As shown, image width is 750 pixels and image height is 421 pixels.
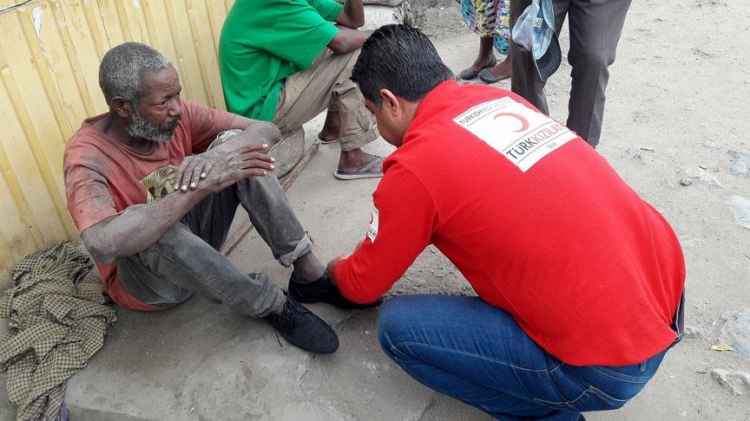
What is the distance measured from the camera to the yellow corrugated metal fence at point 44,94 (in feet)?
8.94

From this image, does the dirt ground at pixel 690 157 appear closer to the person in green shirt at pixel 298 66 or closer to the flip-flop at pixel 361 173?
the flip-flop at pixel 361 173

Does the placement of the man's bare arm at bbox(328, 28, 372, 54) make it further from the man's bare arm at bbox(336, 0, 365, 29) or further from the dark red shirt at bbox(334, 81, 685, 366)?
the dark red shirt at bbox(334, 81, 685, 366)

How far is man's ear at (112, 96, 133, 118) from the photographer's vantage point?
229 centimetres

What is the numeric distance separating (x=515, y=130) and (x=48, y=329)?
2.01 metres

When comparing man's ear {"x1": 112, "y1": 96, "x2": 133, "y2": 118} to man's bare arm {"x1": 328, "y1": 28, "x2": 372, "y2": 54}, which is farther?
man's bare arm {"x1": 328, "y1": 28, "x2": 372, "y2": 54}

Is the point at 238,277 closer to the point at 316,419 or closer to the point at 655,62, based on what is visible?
the point at 316,419

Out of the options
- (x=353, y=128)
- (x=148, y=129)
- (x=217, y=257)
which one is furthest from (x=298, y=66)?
(x=217, y=257)

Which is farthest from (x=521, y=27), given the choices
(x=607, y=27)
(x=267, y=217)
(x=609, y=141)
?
(x=267, y=217)

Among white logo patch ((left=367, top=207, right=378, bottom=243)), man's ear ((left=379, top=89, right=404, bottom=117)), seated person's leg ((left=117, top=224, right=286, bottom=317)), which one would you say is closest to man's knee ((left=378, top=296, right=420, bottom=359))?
white logo patch ((left=367, top=207, right=378, bottom=243))

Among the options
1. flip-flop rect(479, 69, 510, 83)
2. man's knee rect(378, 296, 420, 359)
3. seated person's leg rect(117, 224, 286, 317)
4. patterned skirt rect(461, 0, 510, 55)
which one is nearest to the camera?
man's knee rect(378, 296, 420, 359)

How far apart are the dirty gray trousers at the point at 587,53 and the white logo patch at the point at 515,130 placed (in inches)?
65.7

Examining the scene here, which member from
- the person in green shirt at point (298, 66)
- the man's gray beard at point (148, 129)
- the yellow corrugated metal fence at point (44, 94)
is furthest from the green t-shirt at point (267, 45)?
the man's gray beard at point (148, 129)

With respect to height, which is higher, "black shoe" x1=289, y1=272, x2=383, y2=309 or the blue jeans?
the blue jeans

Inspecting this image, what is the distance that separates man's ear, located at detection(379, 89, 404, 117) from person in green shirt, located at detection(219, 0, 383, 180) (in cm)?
143
